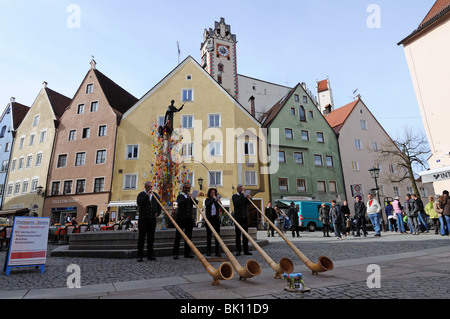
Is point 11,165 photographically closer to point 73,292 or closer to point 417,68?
point 73,292

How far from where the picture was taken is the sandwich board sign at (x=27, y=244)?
20.6 feet

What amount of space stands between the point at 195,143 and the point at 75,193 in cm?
1339

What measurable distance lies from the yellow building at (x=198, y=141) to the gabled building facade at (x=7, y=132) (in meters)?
16.9

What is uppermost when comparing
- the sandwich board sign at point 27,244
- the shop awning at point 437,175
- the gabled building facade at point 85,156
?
the gabled building facade at point 85,156

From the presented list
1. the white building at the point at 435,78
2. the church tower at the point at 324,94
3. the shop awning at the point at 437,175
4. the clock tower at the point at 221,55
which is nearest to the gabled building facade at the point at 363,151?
the white building at the point at 435,78

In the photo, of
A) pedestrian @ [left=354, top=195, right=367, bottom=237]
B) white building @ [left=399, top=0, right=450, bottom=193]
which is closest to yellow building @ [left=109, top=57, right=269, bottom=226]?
pedestrian @ [left=354, top=195, right=367, bottom=237]

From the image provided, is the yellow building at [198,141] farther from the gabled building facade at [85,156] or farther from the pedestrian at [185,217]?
the pedestrian at [185,217]

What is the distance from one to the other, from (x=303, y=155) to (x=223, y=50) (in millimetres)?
35221

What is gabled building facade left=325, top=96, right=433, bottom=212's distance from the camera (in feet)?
118

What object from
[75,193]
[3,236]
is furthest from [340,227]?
[75,193]

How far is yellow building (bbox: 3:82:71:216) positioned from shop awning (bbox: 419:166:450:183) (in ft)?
111

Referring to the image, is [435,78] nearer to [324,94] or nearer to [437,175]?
[437,175]

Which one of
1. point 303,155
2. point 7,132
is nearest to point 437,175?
point 303,155
